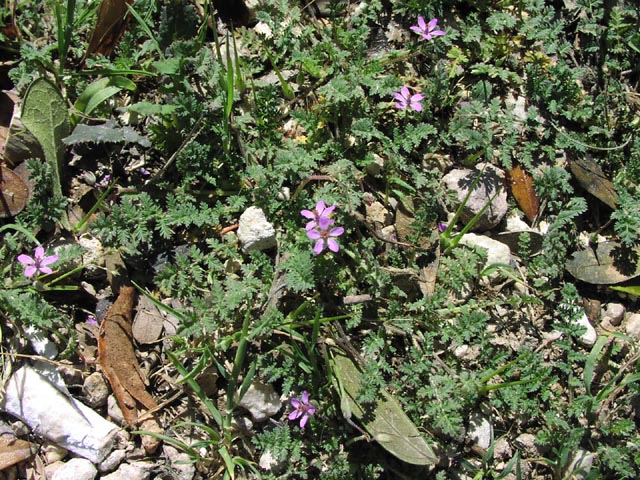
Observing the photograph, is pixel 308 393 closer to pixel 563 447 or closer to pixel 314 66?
pixel 563 447

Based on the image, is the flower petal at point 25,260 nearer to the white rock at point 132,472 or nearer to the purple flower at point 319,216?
the white rock at point 132,472

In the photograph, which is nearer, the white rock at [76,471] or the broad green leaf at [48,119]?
the white rock at [76,471]

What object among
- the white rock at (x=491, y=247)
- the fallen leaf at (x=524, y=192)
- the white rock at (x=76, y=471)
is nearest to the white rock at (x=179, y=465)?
the white rock at (x=76, y=471)

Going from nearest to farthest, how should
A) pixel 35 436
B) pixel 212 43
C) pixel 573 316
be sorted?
pixel 35 436
pixel 573 316
pixel 212 43

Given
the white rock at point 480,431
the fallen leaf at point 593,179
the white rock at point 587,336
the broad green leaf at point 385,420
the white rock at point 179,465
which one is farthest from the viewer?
the fallen leaf at point 593,179

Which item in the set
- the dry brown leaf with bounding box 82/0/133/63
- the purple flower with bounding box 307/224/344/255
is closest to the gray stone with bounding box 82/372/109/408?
the purple flower with bounding box 307/224/344/255

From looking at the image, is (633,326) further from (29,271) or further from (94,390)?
(29,271)

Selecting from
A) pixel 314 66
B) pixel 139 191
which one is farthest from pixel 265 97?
pixel 139 191

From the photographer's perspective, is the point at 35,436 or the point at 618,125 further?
the point at 618,125

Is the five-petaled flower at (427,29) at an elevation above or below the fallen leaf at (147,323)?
above
